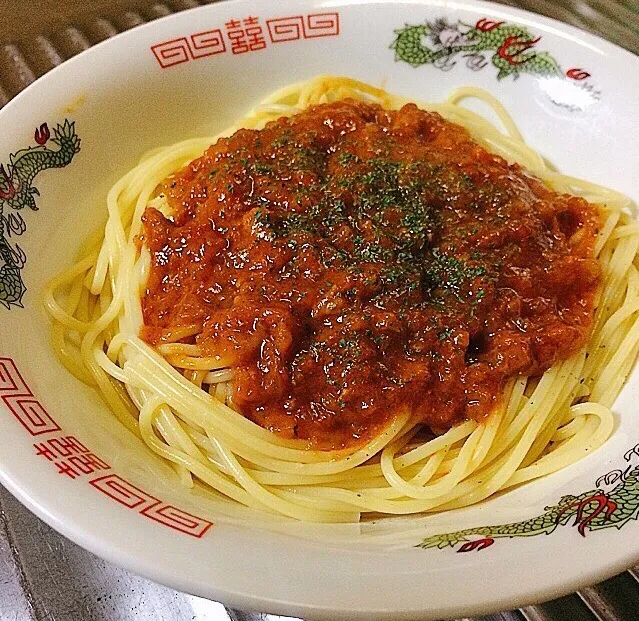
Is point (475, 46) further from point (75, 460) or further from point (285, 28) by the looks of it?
point (75, 460)

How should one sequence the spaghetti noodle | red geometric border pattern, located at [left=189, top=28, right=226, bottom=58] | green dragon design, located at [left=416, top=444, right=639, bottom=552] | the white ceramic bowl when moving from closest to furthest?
the white ceramic bowl, green dragon design, located at [left=416, top=444, right=639, bottom=552], the spaghetti noodle, red geometric border pattern, located at [left=189, top=28, right=226, bottom=58]

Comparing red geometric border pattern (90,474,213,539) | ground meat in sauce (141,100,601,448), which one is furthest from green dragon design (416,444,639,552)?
red geometric border pattern (90,474,213,539)

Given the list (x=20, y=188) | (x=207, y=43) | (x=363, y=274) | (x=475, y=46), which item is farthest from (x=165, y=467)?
(x=475, y=46)

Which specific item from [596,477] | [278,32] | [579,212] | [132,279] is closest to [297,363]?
[132,279]

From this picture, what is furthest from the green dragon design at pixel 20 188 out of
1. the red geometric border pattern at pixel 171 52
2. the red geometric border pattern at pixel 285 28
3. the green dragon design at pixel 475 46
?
the green dragon design at pixel 475 46

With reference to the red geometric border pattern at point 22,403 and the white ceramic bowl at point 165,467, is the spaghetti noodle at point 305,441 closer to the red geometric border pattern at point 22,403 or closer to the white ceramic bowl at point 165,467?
the white ceramic bowl at point 165,467

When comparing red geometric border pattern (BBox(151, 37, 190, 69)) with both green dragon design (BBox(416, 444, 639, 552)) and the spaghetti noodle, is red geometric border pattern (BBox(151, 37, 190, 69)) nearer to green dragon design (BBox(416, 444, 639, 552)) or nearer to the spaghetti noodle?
the spaghetti noodle
